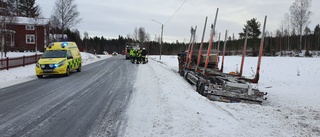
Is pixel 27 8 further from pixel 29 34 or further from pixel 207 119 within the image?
pixel 207 119

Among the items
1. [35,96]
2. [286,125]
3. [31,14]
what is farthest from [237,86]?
[31,14]

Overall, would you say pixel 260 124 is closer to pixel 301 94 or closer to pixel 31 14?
pixel 301 94

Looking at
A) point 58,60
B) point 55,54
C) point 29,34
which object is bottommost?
point 58,60

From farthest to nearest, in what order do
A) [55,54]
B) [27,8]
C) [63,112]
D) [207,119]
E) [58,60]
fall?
1. [27,8]
2. [55,54]
3. [58,60]
4. [63,112]
5. [207,119]

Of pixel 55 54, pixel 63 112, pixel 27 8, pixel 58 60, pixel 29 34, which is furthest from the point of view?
pixel 27 8

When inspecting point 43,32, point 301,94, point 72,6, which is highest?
point 72,6

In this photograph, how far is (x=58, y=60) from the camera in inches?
671

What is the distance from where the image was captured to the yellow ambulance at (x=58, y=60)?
54.1 feet

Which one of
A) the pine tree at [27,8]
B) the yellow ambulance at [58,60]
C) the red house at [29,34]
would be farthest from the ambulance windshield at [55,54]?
the pine tree at [27,8]

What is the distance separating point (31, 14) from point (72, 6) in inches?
1058

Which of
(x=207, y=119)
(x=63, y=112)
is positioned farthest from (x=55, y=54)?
(x=207, y=119)

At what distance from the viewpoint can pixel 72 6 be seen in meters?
53.4

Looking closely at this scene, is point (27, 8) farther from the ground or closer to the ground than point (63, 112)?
farther from the ground

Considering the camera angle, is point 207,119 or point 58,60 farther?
point 58,60
